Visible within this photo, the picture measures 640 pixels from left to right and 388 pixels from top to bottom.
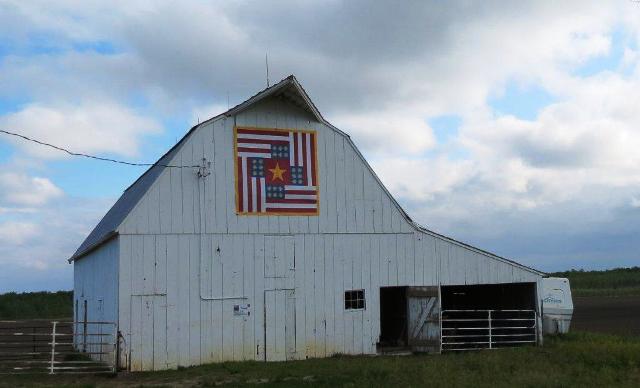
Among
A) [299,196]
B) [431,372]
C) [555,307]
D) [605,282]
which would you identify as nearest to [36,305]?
[299,196]

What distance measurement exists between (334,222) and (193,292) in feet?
15.8

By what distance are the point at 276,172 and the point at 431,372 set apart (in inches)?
300

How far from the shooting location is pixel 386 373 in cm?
1631

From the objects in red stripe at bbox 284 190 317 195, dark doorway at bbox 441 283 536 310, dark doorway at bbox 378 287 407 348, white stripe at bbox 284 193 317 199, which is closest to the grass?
dark doorway at bbox 441 283 536 310

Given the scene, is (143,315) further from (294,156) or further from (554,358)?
(554,358)

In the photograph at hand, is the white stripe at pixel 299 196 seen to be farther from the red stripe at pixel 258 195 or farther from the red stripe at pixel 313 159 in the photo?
the red stripe at pixel 258 195

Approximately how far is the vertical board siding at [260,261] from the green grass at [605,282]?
51917mm

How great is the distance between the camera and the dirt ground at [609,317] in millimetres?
32406

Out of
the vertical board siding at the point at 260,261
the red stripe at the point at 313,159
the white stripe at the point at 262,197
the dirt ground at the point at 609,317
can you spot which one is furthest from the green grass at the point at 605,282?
the white stripe at the point at 262,197

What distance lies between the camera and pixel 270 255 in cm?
2050

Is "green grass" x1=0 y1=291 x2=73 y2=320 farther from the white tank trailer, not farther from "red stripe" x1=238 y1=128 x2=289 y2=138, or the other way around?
the white tank trailer

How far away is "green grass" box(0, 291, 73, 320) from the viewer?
5494 cm

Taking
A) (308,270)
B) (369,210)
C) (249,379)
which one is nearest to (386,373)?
(249,379)

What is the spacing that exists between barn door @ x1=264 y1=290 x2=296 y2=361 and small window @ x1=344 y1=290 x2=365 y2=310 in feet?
5.81
